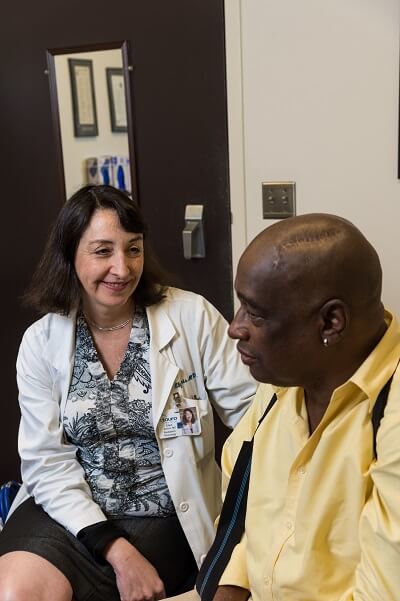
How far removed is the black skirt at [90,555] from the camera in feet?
4.64

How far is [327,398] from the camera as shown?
1016mm

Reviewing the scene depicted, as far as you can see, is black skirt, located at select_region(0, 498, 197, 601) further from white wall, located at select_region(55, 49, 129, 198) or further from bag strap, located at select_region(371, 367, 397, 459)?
white wall, located at select_region(55, 49, 129, 198)

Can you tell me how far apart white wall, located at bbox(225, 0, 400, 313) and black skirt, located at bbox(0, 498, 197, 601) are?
0.85m

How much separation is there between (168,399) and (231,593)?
1.58 feet

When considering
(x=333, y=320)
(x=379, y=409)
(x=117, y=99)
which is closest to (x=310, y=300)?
(x=333, y=320)

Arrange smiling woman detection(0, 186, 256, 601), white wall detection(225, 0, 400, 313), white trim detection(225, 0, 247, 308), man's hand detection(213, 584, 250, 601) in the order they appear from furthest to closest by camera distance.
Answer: white trim detection(225, 0, 247, 308), white wall detection(225, 0, 400, 313), smiling woman detection(0, 186, 256, 601), man's hand detection(213, 584, 250, 601)

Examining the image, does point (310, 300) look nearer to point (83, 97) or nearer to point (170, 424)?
point (170, 424)

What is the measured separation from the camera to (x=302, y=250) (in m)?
0.91

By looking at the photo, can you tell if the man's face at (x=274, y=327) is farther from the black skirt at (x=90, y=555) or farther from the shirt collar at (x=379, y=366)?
the black skirt at (x=90, y=555)

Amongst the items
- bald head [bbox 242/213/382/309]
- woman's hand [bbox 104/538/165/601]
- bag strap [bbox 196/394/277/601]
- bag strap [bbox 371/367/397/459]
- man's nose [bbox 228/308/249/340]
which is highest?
bald head [bbox 242/213/382/309]

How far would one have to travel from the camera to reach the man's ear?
91 centimetres

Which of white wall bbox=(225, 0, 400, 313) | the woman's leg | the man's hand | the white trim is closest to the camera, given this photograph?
the man's hand

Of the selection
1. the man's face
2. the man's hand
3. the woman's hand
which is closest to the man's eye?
the man's face

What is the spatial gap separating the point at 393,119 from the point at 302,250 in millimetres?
994
